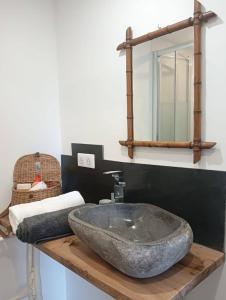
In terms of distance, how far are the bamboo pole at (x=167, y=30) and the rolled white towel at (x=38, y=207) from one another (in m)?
0.83

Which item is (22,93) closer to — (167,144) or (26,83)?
(26,83)

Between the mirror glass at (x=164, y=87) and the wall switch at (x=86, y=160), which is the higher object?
the mirror glass at (x=164, y=87)

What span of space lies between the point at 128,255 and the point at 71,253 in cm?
35

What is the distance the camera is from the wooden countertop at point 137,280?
0.81 metres

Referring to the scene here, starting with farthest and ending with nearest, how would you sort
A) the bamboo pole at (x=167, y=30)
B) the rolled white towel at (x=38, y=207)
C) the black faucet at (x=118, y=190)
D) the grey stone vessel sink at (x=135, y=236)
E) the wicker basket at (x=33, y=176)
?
the wicker basket at (x=33, y=176), the black faucet at (x=118, y=190), the rolled white towel at (x=38, y=207), the bamboo pole at (x=167, y=30), the grey stone vessel sink at (x=135, y=236)

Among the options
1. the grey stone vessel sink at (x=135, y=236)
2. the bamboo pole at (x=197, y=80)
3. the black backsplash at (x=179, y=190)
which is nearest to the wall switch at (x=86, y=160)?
the black backsplash at (x=179, y=190)

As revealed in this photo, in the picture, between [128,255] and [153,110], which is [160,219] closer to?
[128,255]

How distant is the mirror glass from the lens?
3.67 ft

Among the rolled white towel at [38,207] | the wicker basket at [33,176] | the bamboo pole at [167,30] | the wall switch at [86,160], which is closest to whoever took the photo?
the bamboo pole at [167,30]

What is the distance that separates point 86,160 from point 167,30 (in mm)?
851

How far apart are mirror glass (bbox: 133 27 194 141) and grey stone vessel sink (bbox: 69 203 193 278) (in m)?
0.36

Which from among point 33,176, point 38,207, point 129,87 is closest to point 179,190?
point 129,87

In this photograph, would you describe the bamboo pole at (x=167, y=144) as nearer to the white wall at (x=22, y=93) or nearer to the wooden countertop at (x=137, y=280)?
the wooden countertop at (x=137, y=280)

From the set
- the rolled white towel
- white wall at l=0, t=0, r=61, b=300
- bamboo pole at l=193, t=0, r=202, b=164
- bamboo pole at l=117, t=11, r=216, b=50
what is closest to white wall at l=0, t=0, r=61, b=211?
white wall at l=0, t=0, r=61, b=300
